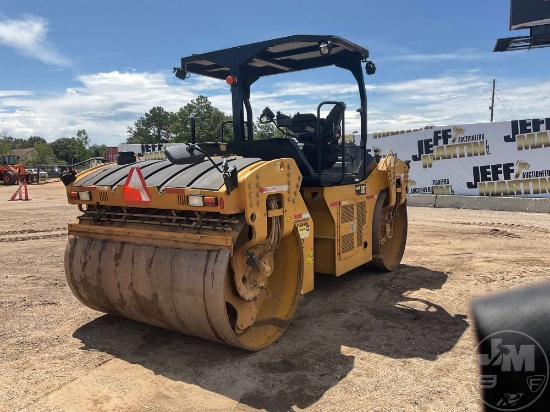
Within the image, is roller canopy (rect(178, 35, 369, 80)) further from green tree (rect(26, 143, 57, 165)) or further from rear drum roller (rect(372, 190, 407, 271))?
green tree (rect(26, 143, 57, 165))

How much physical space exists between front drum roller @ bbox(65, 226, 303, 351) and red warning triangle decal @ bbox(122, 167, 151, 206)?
378 millimetres

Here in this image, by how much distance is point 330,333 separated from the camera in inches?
170

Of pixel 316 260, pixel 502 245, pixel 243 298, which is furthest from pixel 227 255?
pixel 502 245

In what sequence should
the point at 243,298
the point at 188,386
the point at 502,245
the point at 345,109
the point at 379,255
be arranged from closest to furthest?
the point at 188,386
the point at 243,298
the point at 345,109
the point at 379,255
the point at 502,245

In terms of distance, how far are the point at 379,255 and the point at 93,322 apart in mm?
3577

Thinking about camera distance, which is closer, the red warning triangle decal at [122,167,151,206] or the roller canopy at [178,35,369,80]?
the red warning triangle decal at [122,167,151,206]

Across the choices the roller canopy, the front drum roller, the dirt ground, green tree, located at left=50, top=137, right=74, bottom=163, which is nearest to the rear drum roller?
the dirt ground

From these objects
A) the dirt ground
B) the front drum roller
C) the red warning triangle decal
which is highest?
the red warning triangle decal

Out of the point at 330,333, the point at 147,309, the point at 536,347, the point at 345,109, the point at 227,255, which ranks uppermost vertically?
the point at 345,109

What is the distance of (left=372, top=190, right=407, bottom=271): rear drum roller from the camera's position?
6.07 meters

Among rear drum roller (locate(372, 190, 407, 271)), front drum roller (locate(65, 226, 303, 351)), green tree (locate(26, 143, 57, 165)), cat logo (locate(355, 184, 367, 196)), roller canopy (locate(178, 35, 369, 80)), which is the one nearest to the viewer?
front drum roller (locate(65, 226, 303, 351))

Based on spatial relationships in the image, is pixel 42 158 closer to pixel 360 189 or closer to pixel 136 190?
pixel 360 189

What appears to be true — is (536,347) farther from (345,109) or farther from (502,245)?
(502,245)

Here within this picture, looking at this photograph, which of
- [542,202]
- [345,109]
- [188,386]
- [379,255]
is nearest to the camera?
[188,386]
